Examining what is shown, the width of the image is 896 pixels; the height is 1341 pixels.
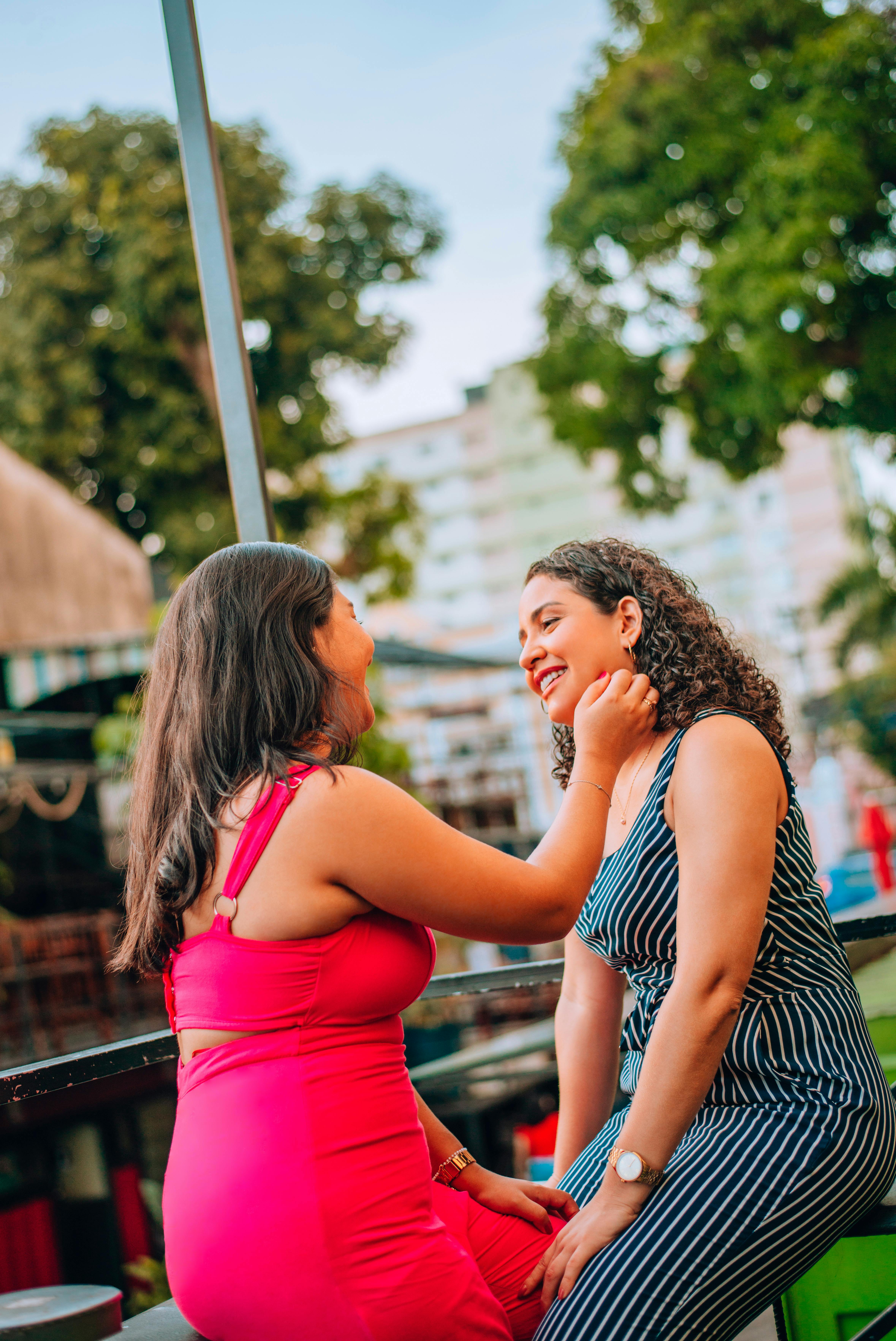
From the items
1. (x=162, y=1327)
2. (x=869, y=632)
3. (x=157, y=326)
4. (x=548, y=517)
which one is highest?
(x=548, y=517)

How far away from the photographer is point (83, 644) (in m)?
11.1

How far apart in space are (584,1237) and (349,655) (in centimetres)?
76

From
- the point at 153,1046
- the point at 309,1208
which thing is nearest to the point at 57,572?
the point at 153,1046

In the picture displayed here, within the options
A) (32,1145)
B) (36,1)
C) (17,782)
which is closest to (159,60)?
(36,1)

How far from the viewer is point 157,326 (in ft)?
42.5

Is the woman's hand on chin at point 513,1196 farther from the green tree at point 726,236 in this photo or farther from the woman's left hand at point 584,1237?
the green tree at point 726,236

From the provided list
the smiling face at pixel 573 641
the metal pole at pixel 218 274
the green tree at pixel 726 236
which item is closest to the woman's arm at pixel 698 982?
the smiling face at pixel 573 641

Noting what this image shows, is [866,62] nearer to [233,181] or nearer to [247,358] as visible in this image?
[233,181]

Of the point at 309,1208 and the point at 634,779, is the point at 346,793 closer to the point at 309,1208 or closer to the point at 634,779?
the point at 309,1208

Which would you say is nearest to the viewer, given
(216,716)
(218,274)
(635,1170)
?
(216,716)

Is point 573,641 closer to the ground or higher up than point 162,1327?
higher up

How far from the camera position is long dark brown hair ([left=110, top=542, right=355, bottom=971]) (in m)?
1.24

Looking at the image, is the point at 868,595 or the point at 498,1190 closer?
the point at 498,1190

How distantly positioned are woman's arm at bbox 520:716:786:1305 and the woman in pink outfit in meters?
0.12
